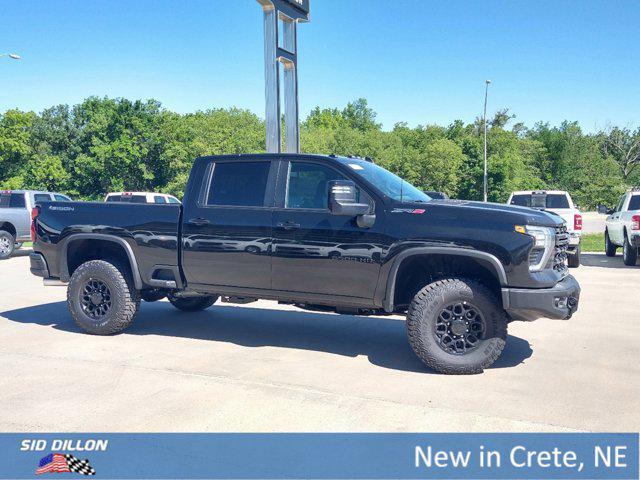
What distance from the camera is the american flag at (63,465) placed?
3.67 m

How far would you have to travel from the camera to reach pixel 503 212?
5.45 meters

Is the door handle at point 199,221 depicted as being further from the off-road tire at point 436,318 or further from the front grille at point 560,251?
the front grille at point 560,251

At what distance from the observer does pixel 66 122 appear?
2443 inches

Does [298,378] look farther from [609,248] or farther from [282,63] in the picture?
[609,248]

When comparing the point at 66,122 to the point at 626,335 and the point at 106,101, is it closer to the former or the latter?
the point at 106,101

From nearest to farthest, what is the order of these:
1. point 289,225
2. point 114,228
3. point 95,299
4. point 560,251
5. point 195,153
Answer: point 560,251 < point 289,225 < point 114,228 < point 95,299 < point 195,153

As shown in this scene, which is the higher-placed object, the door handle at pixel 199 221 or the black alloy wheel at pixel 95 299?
the door handle at pixel 199 221

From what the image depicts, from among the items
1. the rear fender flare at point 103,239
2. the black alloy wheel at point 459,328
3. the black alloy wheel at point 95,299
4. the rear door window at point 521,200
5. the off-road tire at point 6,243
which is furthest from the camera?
the off-road tire at point 6,243

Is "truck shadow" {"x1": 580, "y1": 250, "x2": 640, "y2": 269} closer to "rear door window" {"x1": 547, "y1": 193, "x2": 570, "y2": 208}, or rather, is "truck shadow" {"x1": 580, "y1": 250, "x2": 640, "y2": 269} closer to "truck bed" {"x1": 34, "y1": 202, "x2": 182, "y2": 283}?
"rear door window" {"x1": 547, "y1": 193, "x2": 570, "y2": 208}

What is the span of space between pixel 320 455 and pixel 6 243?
686 inches

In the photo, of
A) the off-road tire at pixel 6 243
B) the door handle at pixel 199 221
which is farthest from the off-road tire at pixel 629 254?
the off-road tire at pixel 6 243

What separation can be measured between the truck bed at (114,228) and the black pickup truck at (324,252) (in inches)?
0.6

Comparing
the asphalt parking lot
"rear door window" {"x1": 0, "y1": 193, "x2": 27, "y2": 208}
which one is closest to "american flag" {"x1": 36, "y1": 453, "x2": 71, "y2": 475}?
the asphalt parking lot

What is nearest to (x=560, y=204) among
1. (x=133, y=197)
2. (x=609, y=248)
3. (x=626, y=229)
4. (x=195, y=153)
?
(x=626, y=229)
